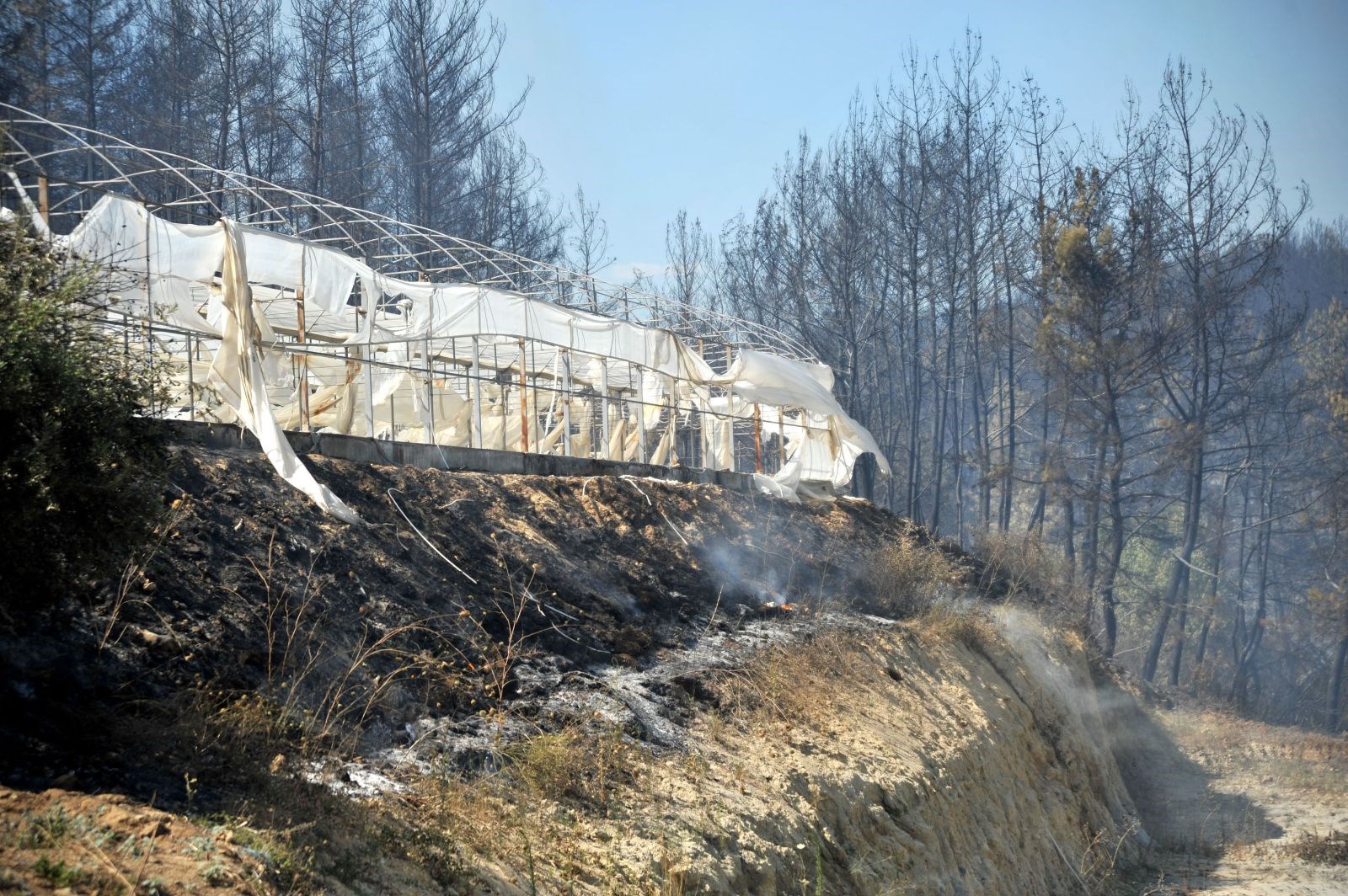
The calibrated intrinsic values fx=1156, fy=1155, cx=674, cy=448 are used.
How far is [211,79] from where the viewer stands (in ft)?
101

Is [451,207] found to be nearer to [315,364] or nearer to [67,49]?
[67,49]

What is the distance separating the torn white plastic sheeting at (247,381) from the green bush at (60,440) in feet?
13.0

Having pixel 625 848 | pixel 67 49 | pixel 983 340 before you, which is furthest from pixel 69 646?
pixel 983 340

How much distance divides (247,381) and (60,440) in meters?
5.74

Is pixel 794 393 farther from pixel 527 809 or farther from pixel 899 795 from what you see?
pixel 527 809

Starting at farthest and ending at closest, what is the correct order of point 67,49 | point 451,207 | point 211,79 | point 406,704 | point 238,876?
point 451,207
point 211,79
point 67,49
point 406,704
point 238,876

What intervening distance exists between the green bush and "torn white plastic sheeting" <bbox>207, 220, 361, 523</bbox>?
396cm

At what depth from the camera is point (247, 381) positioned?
436 inches

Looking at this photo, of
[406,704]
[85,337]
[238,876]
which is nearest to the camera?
[238,876]

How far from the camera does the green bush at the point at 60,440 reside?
529 centimetres

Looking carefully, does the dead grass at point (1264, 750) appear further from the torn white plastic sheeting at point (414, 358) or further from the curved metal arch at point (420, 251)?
the curved metal arch at point (420, 251)

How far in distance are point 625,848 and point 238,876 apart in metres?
2.71

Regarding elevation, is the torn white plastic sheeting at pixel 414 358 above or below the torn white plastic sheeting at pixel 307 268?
below

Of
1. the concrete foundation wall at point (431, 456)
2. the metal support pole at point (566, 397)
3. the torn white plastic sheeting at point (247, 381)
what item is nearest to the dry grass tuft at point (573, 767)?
the concrete foundation wall at point (431, 456)
